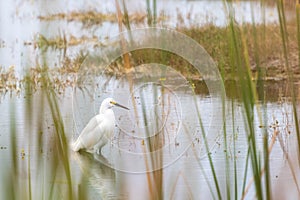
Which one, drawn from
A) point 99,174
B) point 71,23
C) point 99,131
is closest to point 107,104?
point 99,131

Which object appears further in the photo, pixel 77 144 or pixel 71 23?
pixel 71 23

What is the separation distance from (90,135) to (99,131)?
7cm

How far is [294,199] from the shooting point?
323 centimetres

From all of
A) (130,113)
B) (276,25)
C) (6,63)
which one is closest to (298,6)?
(130,113)

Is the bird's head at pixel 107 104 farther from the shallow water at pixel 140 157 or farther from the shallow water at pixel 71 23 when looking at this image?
the shallow water at pixel 71 23

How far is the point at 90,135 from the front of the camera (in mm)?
5980

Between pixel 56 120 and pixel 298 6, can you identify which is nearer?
pixel 56 120

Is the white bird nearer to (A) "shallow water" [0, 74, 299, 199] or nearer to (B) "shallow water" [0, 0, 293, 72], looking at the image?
(A) "shallow water" [0, 74, 299, 199]

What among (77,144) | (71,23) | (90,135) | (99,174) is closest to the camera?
(99,174)

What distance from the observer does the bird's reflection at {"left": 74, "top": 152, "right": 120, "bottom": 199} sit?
4.72 meters

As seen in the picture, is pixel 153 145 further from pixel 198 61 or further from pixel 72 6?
pixel 72 6

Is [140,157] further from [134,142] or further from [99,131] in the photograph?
[99,131]

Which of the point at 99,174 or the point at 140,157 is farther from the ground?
the point at 140,157

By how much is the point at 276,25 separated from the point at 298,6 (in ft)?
27.2
